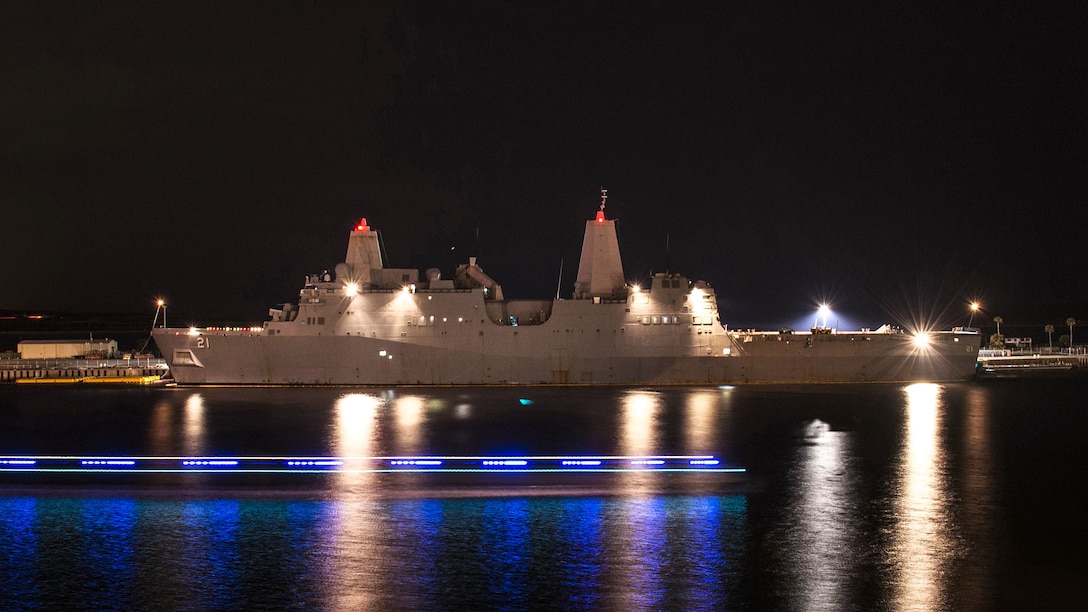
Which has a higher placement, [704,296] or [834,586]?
[704,296]

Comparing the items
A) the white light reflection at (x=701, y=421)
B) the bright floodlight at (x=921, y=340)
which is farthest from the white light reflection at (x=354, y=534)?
the bright floodlight at (x=921, y=340)

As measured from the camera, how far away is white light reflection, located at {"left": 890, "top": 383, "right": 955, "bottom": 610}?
447 inches

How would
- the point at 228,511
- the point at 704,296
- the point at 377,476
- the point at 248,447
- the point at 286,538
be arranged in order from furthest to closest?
1. the point at 704,296
2. the point at 248,447
3. the point at 377,476
4. the point at 228,511
5. the point at 286,538

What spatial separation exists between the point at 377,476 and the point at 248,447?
499 centimetres

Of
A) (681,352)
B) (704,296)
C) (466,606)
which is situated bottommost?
(466,606)

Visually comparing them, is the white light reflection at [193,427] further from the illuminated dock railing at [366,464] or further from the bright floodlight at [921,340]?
the bright floodlight at [921,340]

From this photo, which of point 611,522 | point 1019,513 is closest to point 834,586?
point 611,522

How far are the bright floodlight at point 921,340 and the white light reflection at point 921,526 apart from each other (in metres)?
12.7

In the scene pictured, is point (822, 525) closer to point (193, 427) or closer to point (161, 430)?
point (193, 427)

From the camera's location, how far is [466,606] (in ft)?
35.8

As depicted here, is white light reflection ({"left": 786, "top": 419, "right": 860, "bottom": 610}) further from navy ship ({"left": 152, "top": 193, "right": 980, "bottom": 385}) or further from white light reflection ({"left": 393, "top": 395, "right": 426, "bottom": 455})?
navy ship ({"left": 152, "top": 193, "right": 980, "bottom": 385})

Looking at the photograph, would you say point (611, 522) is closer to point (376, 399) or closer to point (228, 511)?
point (228, 511)

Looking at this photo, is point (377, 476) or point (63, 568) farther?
point (377, 476)

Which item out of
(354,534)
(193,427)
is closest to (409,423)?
(193,427)
